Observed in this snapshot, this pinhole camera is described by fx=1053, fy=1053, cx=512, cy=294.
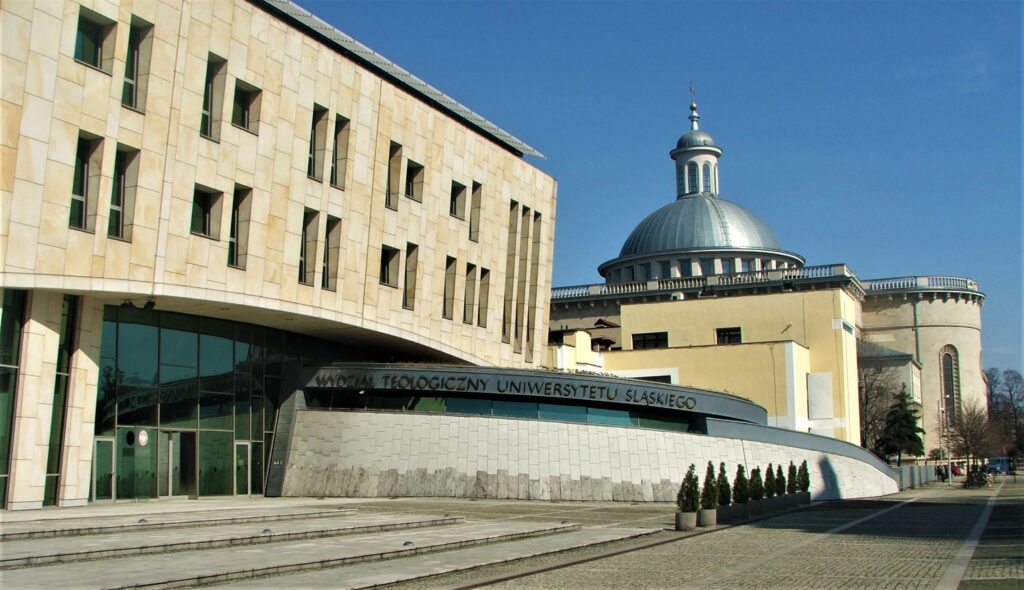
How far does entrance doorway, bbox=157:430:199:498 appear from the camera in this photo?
33906 mm

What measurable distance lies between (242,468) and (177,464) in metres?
3.30

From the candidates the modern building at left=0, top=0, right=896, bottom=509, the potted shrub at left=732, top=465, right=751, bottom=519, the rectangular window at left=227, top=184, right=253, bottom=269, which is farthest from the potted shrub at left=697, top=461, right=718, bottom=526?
the rectangular window at left=227, top=184, right=253, bottom=269

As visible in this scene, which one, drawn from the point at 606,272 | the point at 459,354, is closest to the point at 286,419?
the point at 459,354

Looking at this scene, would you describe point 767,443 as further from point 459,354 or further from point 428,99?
point 428,99

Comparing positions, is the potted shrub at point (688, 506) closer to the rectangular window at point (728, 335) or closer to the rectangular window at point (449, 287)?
the rectangular window at point (449, 287)

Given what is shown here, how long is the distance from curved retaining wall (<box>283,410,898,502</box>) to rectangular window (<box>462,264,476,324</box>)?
724cm

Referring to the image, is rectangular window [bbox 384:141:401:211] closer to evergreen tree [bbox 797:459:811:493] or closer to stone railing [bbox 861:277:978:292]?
evergreen tree [bbox 797:459:811:493]

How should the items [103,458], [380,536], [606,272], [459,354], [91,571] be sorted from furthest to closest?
[606,272]
[459,354]
[103,458]
[380,536]
[91,571]

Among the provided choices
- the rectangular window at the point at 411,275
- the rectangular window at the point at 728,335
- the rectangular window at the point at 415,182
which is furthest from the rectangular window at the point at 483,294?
the rectangular window at the point at 728,335

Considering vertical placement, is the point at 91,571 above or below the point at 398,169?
below

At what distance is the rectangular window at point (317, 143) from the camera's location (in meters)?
36.5

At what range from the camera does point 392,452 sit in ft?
124

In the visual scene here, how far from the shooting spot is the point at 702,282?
8725 cm

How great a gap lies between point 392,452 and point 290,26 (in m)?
15.2
